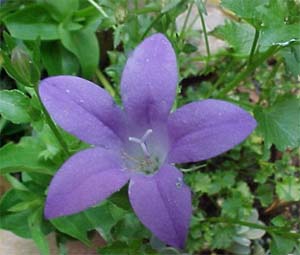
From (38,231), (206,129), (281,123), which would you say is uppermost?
(206,129)

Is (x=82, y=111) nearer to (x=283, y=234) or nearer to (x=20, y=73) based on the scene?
(x=20, y=73)

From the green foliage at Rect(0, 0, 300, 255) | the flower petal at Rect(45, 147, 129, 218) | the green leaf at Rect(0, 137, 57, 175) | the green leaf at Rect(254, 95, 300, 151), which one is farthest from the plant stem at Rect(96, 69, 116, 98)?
the flower petal at Rect(45, 147, 129, 218)

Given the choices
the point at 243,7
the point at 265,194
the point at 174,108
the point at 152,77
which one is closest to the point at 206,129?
the point at 152,77

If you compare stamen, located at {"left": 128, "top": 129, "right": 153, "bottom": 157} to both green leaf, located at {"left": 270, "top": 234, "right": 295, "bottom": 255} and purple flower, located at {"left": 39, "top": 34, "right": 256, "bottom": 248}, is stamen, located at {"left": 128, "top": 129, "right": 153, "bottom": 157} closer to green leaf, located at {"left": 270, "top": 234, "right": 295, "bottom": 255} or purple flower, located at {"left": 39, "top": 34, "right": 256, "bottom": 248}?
purple flower, located at {"left": 39, "top": 34, "right": 256, "bottom": 248}

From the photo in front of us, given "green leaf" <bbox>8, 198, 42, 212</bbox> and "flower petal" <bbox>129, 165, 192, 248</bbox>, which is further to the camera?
"green leaf" <bbox>8, 198, 42, 212</bbox>

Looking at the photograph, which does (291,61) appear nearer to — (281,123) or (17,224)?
(281,123)

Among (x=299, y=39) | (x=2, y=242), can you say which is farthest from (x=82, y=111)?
(x=2, y=242)
